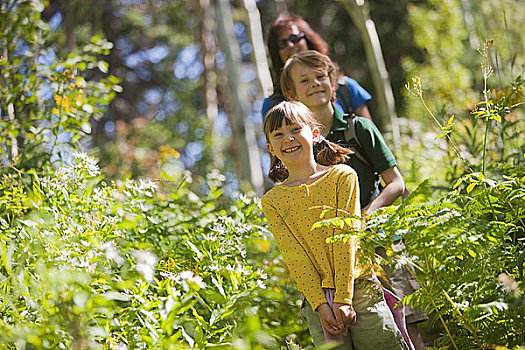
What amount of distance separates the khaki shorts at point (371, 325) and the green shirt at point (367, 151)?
1.76 ft

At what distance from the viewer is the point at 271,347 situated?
1.91 m

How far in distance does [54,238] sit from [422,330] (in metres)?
1.67

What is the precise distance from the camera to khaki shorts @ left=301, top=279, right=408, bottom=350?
216 centimetres

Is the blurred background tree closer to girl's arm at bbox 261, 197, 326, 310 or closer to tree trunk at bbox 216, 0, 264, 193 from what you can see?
tree trunk at bbox 216, 0, 264, 193

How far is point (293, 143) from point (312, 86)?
0.46 metres

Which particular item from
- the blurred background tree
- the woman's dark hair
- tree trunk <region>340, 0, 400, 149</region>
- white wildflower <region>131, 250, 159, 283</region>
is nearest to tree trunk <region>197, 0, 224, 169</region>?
the blurred background tree

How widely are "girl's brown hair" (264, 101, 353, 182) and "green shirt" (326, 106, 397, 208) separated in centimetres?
9

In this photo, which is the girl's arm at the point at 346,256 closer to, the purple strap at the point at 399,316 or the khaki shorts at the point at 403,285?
the purple strap at the point at 399,316

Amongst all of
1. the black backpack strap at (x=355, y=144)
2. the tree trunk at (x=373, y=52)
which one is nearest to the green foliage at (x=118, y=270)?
the black backpack strap at (x=355, y=144)

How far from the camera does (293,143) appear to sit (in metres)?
2.35

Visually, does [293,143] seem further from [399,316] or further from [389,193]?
A: [399,316]

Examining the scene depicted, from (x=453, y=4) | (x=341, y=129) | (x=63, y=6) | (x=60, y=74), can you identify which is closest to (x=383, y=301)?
(x=341, y=129)

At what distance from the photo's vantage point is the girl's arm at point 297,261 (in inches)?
85.3

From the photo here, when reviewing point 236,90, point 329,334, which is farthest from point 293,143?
point 236,90
